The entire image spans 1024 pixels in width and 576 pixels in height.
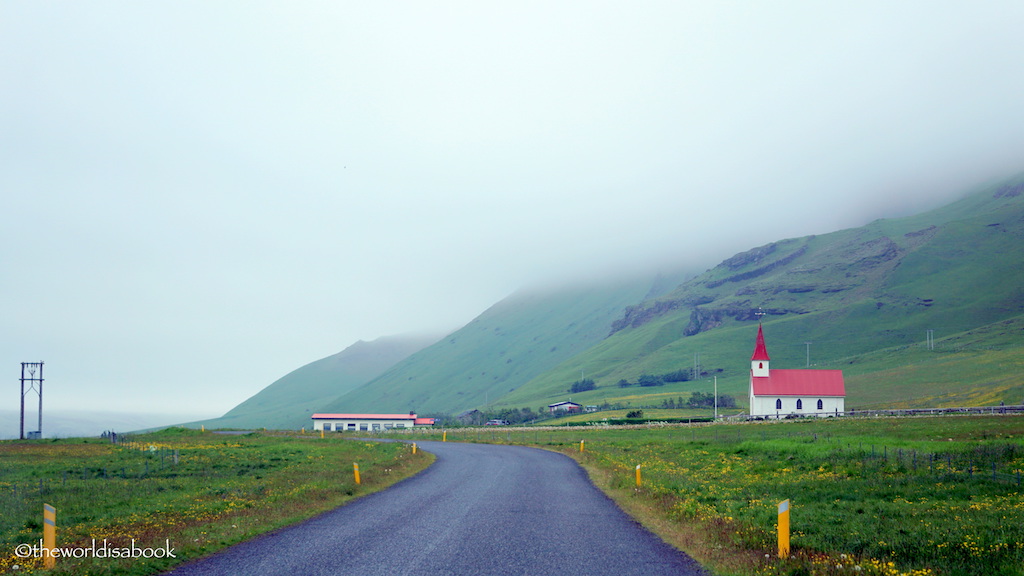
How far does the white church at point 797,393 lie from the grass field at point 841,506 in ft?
273

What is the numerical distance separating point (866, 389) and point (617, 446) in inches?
4957

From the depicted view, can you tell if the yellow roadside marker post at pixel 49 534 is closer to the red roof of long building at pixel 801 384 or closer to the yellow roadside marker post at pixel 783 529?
the yellow roadside marker post at pixel 783 529

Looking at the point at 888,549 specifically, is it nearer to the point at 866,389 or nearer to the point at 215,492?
the point at 215,492

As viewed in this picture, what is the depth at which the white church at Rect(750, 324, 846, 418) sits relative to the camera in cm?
11988

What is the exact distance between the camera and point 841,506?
824 inches

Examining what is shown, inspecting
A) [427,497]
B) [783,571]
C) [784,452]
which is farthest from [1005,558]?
[784,452]

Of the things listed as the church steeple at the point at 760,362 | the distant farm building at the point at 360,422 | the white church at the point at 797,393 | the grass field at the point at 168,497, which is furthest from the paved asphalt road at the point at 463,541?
the distant farm building at the point at 360,422

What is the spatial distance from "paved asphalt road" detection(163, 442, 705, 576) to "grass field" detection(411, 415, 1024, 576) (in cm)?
140

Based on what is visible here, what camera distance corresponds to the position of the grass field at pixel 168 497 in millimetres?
16250

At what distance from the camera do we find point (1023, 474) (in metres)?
24.5

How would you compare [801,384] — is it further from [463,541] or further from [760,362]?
[463,541]

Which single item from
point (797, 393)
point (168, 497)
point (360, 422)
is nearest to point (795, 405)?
point (797, 393)

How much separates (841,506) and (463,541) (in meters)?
12.2

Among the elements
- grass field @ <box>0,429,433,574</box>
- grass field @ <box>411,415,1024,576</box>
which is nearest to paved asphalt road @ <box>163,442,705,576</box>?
grass field @ <box>0,429,433,574</box>
